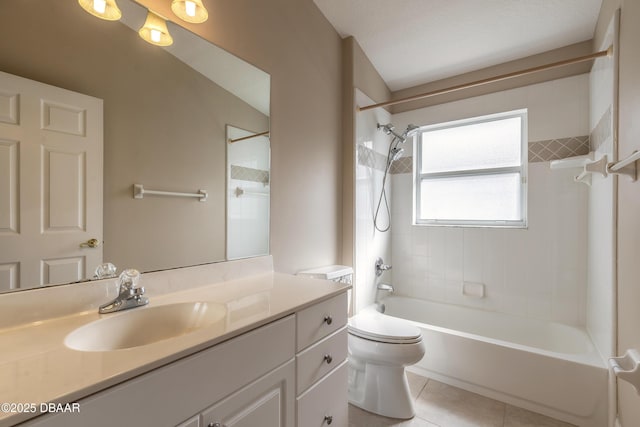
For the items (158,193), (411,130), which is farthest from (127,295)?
(411,130)

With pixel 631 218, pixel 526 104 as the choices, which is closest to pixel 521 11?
pixel 526 104

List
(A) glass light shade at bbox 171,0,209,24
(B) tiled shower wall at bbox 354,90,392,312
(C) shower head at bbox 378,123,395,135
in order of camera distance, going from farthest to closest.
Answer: (C) shower head at bbox 378,123,395,135
(B) tiled shower wall at bbox 354,90,392,312
(A) glass light shade at bbox 171,0,209,24

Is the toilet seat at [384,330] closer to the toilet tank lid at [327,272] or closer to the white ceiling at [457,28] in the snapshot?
the toilet tank lid at [327,272]

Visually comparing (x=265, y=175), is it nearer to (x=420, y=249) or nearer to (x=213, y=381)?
(x=213, y=381)

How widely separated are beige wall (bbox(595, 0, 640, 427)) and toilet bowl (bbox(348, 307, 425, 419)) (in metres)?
0.89

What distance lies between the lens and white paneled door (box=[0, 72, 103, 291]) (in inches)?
30.8

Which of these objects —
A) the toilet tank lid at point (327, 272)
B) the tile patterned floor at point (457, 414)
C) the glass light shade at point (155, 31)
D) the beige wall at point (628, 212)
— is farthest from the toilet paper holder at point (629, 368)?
the glass light shade at point (155, 31)

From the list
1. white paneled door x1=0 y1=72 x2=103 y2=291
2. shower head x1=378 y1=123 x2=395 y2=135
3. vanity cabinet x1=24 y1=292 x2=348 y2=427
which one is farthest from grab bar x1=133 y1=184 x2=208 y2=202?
shower head x1=378 y1=123 x2=395 y2=135

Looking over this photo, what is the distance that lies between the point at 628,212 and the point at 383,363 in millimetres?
1396

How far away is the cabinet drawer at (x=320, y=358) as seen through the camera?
3.29 ft

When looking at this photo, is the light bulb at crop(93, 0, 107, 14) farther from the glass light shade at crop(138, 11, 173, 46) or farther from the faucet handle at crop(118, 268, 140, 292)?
the faucet handle at crop(118, 268, 140, 292)

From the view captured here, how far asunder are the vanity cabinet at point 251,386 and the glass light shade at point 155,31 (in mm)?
1141

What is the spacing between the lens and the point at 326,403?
3.69 feet

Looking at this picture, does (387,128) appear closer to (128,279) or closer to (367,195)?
(367,195)
